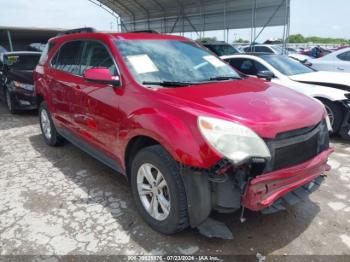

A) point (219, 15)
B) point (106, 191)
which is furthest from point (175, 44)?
point (219, 15)

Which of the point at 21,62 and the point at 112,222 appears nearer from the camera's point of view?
the point at 112,222

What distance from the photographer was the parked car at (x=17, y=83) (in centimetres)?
764

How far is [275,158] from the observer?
2422 mm

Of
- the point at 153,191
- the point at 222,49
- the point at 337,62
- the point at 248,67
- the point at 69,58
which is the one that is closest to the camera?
the point at 153,191

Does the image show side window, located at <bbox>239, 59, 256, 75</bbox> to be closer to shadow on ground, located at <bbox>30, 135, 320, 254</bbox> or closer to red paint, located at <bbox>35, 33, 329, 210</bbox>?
red paint, located at <bbox>35, 33, 329, 210</bbox>

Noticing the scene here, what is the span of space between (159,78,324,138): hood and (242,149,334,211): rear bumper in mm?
316

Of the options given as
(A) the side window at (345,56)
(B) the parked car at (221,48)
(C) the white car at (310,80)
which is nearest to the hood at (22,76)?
(C) the white car at (310,80)

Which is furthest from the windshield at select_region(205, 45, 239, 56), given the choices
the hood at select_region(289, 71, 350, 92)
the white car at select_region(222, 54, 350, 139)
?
the hood at select_region(289, 71, 350, 92)

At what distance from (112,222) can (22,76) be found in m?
5.96

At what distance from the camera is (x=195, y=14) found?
64.1ft

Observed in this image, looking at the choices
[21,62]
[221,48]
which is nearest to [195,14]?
[221,48]

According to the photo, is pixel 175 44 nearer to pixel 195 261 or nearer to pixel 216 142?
pixel 216 142

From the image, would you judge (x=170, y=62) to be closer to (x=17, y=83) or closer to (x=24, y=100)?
(x=24, y=100)

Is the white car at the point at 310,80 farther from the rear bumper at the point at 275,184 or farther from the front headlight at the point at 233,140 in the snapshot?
the front headlight at the point at 233,140
